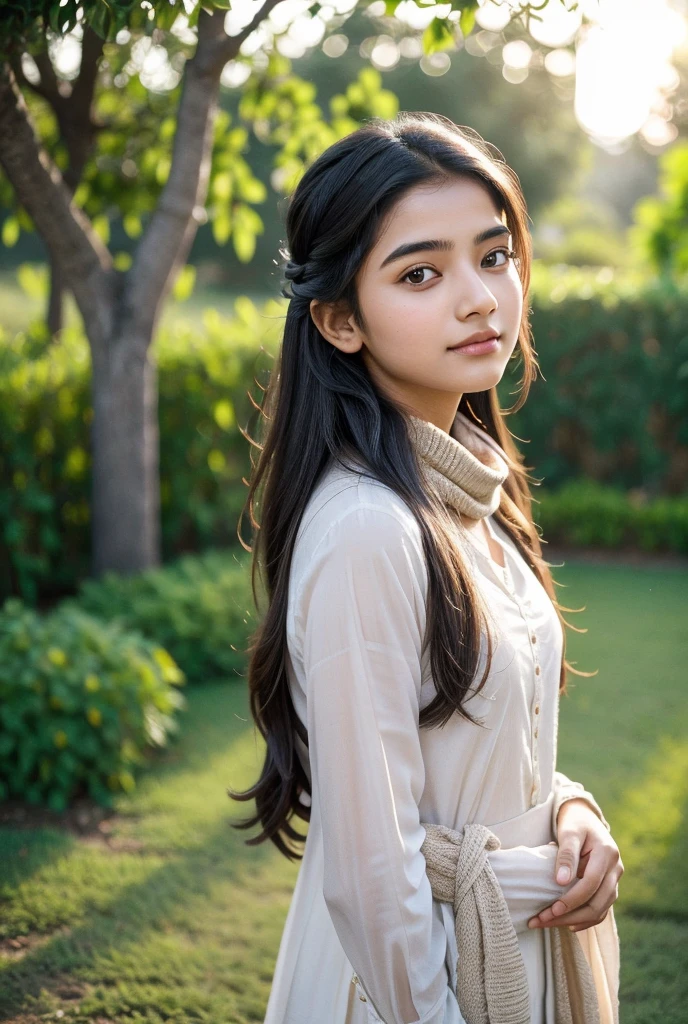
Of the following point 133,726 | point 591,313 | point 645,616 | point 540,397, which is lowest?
point 645,616

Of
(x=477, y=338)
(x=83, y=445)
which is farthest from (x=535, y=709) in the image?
(x=83, y=445)

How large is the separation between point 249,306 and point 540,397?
3.21 meters

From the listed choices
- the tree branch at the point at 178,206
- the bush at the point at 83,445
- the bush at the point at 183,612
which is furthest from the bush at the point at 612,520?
the tree branch at the point at 178,206

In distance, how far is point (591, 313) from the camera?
8.48 metres

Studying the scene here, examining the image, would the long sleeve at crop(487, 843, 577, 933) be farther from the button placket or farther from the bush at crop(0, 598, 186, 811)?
the bush at crop(0, 598, 186, 811)

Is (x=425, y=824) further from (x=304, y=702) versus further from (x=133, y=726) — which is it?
(x=133, y=726)

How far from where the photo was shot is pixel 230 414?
6492 millimetres

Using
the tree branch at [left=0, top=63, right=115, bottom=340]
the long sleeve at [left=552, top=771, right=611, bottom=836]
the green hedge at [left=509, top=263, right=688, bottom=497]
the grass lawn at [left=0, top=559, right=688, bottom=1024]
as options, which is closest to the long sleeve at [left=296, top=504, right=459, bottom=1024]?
the long sleeve at [left=552, top=771, right=611, bottom=836]

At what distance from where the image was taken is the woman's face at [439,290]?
1.40 m

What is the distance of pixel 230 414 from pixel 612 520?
3.57 meters

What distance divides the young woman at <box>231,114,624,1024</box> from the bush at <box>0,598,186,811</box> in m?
2.20

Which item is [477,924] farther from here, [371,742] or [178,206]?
[178,206]

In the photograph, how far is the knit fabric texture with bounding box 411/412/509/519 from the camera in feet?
4.95

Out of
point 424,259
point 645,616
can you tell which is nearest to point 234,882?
point 424,259
